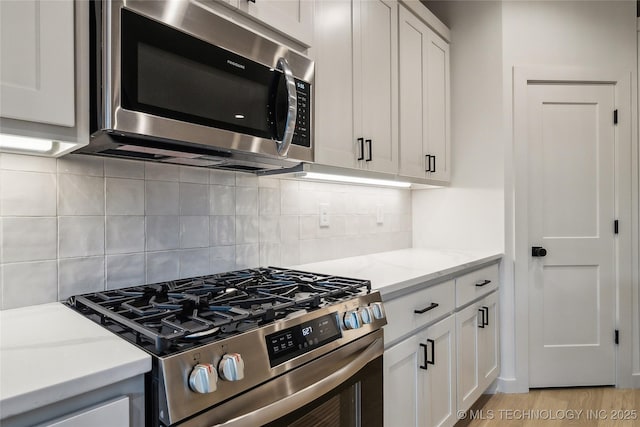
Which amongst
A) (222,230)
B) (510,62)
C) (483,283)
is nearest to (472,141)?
(510,62)

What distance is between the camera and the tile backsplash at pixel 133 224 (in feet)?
3.55

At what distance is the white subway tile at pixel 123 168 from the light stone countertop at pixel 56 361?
498 mm

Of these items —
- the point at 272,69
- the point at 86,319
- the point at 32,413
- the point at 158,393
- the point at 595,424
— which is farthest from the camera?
the point at 595,424

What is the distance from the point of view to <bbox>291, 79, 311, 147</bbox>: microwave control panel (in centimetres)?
139

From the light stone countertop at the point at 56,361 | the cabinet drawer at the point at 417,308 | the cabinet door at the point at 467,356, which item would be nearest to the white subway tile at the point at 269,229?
the cabinet drawer at the point at 417,308

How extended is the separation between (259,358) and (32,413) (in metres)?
0.40

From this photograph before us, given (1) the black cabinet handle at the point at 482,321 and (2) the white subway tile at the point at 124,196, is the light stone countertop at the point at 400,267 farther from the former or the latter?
(2) the white subway tile at the point at 124,196

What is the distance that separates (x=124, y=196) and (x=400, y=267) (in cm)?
120

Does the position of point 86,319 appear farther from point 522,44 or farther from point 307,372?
point 522,44

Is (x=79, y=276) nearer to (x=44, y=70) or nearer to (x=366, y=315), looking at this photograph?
(x=44, y=70)

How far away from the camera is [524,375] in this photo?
2498 mm

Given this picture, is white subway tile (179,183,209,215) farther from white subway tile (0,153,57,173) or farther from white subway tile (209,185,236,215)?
white subway tile (0,153,57,173)

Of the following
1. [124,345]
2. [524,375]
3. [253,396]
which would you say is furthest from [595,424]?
[124,345]

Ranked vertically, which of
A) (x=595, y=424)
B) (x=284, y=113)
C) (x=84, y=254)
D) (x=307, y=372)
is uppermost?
(x=284, y=113)
